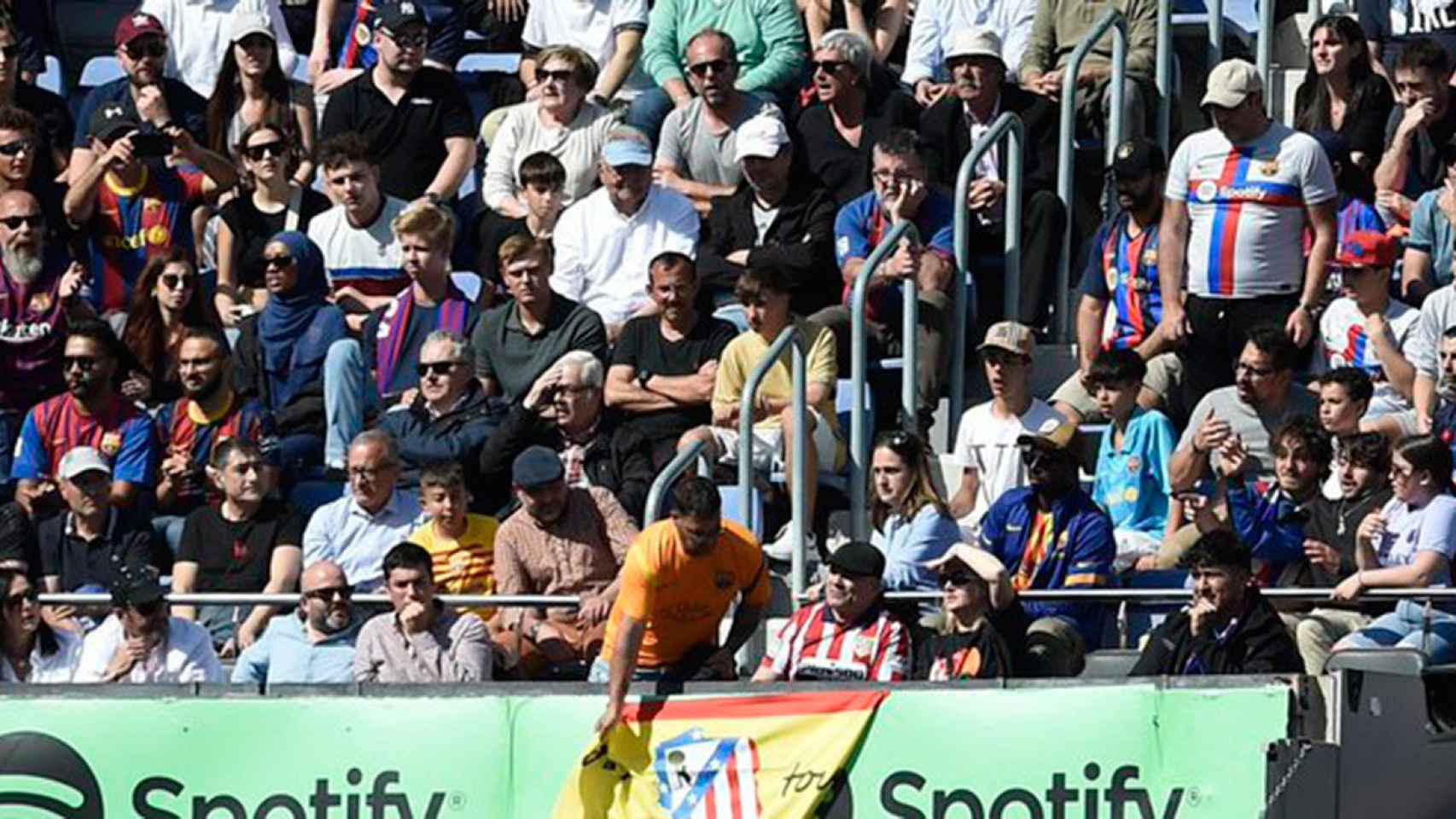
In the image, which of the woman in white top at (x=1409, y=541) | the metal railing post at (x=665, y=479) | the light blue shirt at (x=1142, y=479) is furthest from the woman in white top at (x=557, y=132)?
the woman in white top at (x=1409, y=541)

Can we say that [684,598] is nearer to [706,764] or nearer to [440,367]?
[706,764]

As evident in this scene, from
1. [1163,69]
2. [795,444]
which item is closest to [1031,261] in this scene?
[1163,69]

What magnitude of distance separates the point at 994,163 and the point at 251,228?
3531 mm

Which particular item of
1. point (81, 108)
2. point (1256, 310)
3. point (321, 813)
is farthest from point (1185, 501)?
point (81, 108)

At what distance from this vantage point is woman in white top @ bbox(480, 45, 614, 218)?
19750mm

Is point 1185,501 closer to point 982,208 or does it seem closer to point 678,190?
point 982,208

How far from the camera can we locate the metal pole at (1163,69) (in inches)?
755

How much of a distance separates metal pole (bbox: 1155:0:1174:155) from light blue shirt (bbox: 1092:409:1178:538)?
2.59 meters

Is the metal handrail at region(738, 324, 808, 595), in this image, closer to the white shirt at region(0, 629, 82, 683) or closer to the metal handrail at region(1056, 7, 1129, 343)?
the metal handrail at region(1056, 7, 1129, 343)

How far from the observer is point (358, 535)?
1711 cm

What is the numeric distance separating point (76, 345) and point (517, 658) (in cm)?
297

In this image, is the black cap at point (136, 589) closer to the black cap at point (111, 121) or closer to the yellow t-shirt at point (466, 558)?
the yellow t-shirt at point (466, 558)

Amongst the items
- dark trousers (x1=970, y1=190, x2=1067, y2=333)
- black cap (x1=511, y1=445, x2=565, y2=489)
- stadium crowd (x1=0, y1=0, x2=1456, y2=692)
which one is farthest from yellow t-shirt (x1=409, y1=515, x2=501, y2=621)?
dark trousers (x1=970, y1=190, x2=1067, y2=333)

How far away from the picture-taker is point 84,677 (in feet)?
54.2
